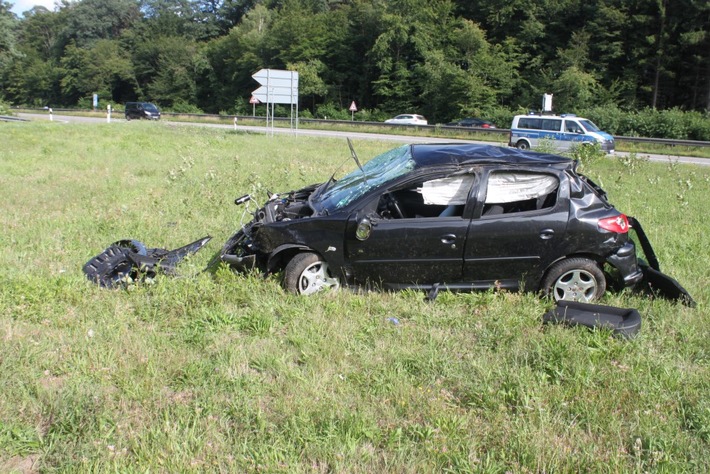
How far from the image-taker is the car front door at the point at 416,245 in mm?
5105

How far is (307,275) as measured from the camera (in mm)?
5277

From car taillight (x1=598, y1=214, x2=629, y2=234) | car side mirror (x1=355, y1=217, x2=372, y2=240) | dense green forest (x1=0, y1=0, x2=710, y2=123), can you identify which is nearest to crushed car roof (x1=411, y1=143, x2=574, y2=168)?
car taillight (x1=598, y1=214, x2=629, y2=234)

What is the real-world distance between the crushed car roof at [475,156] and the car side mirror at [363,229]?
Answer: 0.79 meters

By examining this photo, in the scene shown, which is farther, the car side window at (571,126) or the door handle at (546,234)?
the car side window at (571,126)

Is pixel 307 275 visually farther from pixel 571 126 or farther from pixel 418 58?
pixel 418 58

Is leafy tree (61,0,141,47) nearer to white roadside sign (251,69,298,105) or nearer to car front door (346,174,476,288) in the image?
white roadside sign (251,69,298,105)

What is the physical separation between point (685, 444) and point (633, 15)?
5192cm

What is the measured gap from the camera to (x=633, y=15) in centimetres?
4603

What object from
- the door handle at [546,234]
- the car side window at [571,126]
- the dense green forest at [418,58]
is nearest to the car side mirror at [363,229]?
the door handle at [546,234]

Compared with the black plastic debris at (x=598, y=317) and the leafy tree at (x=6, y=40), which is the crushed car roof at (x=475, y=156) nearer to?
the black plastic debris at (x=598, y=317)

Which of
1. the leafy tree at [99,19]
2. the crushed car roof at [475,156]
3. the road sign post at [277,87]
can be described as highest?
the leafy tree at [99,19]

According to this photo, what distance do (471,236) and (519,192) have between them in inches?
27.0

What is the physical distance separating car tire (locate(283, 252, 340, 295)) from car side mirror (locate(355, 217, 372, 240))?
47 centimetres

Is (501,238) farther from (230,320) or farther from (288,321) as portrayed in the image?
(230,320)
